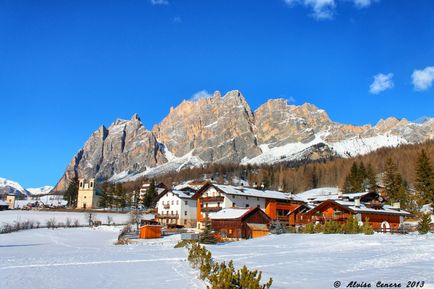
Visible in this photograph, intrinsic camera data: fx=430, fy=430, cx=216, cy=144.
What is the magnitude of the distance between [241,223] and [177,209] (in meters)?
31.5

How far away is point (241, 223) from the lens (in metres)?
63.7

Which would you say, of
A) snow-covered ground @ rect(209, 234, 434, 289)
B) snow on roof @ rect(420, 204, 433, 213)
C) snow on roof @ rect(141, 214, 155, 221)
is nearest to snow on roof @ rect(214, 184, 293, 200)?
snow on roof @ rect(141, 214, 155, 221)

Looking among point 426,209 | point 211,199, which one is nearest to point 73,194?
point 211,199

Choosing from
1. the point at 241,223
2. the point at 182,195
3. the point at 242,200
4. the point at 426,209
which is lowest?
the point at 241,223

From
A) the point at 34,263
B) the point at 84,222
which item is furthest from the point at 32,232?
the point at 34,263

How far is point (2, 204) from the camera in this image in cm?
12300

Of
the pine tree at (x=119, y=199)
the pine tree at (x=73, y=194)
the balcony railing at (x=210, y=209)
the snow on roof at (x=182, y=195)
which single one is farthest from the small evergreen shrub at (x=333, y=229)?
the pine tree at (x=73, y=194)

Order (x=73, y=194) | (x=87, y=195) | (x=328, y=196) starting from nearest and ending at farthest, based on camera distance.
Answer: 1. (x=328, y=196)
2. (x=87, y=195)
3. (x=73, y=194)

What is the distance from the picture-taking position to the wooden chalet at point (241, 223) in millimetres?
63281

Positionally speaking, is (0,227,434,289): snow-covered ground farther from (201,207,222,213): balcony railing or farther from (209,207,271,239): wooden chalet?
(201,207,222,213): balcony railing

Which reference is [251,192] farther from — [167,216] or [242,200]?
[167,216]

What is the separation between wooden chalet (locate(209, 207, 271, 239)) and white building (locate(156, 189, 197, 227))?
24.8 metres

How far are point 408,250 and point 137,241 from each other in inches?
1367

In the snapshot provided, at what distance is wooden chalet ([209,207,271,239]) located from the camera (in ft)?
208
